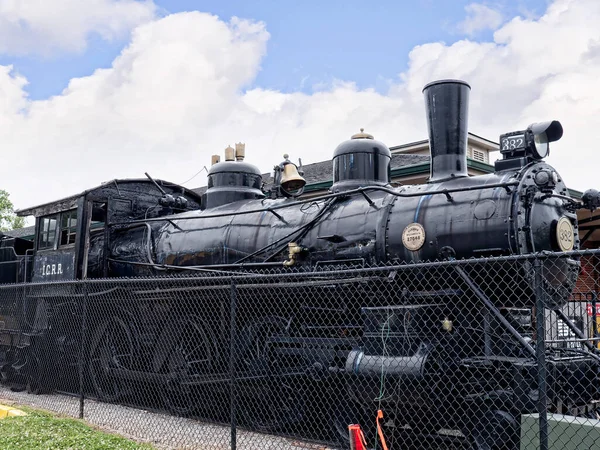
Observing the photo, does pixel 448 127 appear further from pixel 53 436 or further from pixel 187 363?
pixel 53 436

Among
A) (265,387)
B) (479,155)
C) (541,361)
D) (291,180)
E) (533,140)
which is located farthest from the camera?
(479,155)

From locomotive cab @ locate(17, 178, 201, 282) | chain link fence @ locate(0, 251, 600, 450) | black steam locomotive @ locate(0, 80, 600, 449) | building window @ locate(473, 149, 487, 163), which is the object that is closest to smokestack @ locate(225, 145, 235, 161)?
black steam locomotive @ locate(0, 80, 600, 449)

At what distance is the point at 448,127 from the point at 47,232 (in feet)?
23.9

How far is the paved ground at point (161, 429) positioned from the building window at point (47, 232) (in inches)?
117

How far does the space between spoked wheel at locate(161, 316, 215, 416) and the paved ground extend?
0.80 feet

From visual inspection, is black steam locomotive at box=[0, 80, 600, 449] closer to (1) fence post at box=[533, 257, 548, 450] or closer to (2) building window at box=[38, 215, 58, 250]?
(1) fence post at box=[533, 257, 548, 450]

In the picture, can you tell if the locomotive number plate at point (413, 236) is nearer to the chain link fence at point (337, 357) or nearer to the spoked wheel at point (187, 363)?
the chain link fence at point (337, 357)

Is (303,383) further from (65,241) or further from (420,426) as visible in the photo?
(65,241)

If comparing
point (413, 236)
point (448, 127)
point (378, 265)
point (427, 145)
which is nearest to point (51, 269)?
point (378, 265)

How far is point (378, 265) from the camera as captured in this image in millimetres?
6125

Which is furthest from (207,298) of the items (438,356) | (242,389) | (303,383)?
(438,356)

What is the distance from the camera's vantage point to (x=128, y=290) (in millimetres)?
8484

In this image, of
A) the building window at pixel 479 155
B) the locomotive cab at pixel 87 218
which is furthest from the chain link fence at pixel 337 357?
the building window at pixel 479 155

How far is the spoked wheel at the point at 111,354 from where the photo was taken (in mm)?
8312
